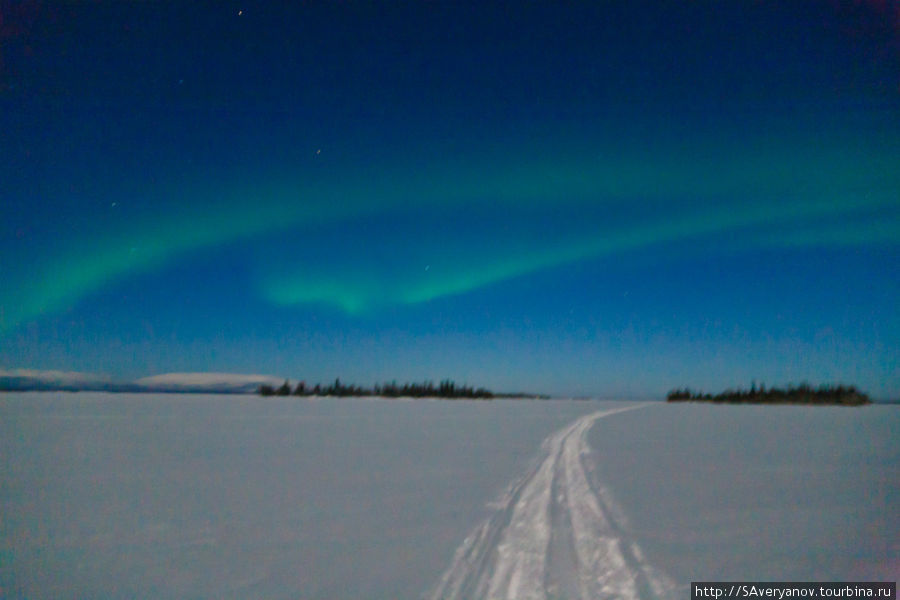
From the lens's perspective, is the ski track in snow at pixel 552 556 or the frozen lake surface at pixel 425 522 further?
the frozen lake surface at pixel 425 522

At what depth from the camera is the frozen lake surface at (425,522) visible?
3934 mm

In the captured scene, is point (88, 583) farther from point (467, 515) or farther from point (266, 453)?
point (266, 453)

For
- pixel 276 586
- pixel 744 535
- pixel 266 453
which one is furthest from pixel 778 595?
pixel 266 453

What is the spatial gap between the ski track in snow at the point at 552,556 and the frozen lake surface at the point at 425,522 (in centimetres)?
2

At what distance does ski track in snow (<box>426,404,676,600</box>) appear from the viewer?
146 inches

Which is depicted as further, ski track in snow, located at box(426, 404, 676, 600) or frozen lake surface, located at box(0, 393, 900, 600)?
frozen lake surface, located at box(0, 393, 900, 600)

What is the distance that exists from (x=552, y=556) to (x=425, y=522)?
5.73 ft

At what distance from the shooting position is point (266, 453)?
34.1 feet

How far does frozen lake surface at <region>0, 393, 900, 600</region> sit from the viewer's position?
3934 mm

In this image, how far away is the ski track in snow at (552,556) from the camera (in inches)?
146

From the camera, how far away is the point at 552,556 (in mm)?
4359

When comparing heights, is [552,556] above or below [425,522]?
above

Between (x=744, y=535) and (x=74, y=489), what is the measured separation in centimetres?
873

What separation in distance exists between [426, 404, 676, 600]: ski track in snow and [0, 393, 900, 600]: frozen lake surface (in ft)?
0.07
